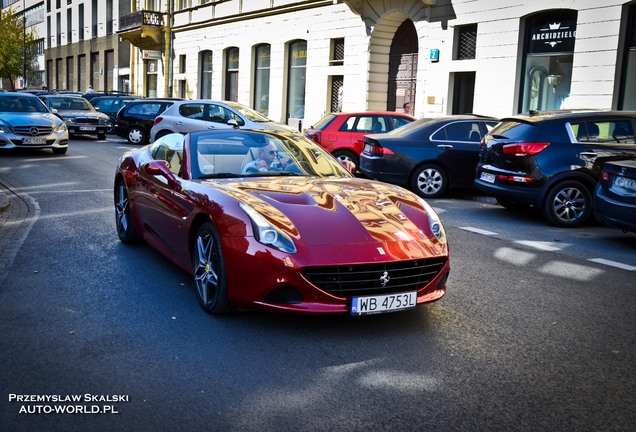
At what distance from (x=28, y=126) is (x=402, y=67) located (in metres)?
12.8

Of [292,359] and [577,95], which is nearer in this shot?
[292,359]

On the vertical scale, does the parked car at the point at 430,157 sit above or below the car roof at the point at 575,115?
below

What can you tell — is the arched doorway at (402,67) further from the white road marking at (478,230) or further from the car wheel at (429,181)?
the white road marking at (478,230)

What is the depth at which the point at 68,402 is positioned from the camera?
12.9 ft

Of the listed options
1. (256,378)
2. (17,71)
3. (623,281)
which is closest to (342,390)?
(256,378)

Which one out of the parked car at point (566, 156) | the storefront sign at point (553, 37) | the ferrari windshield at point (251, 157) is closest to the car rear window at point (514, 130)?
the parked car at point (566, 156)

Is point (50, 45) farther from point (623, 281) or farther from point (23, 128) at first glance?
point (623, 281)

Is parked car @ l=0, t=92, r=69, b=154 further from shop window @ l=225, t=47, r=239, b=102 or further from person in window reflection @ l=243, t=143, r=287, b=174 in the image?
shop window @ l=225, t=47, r=239, b=102

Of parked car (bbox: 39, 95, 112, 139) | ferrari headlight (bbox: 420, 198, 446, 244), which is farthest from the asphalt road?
parked car (bbox: 39, 95, 112, 139)

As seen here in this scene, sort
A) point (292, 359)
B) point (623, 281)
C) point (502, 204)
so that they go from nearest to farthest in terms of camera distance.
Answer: point (292, 359) < point (623, 281) < point (502, 204)

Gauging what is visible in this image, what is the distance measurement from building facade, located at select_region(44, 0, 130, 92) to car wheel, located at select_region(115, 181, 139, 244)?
1708 inches

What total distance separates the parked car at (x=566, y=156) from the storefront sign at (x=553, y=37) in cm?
866

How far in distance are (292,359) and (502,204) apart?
8.83 m

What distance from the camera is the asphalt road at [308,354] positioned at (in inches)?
151
